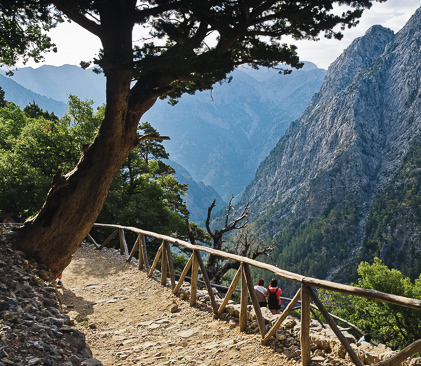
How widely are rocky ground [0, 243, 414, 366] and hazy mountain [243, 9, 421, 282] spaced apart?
362ft

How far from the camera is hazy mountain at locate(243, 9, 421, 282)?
115 m

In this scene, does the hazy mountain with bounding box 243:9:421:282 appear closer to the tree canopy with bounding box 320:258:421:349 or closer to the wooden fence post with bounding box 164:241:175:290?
the tree canopy with bounding box 320:258:421:349

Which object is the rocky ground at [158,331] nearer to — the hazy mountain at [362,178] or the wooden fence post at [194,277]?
the wooden fence post at [194,277]

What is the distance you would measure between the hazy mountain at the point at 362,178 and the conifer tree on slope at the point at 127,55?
111 meters

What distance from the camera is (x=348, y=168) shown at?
154750 millimetres

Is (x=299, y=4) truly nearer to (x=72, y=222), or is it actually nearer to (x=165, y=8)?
(x=165, y=8)

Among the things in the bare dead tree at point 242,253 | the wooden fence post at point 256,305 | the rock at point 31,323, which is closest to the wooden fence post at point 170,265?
the rock at point 31,323

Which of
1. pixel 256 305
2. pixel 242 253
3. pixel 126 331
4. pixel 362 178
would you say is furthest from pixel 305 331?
pixel 362 178

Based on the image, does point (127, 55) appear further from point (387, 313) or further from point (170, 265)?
point (387, 313)

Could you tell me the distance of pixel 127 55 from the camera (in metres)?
6.80

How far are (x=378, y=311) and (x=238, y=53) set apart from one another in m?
27.1

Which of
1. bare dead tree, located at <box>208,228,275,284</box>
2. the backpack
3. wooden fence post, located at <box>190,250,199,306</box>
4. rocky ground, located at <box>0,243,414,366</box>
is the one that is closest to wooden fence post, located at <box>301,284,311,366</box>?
rocky ground, located at <box>0,243,414,366</box>

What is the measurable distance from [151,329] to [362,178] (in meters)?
162

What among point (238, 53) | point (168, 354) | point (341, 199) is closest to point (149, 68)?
point (238, 53)
